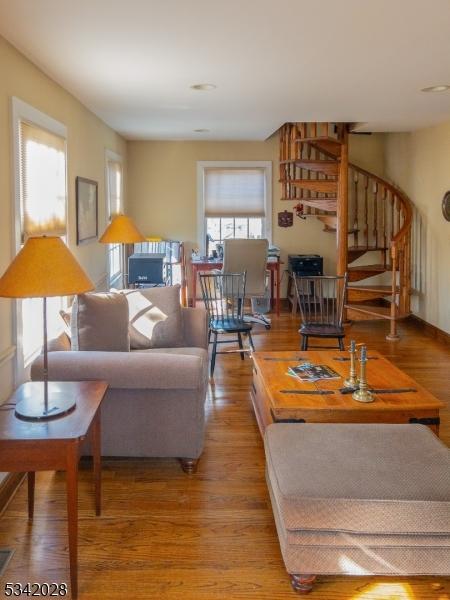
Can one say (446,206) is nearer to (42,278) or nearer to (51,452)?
(42,278)

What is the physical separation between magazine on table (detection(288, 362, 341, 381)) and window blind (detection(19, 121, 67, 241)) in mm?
1865

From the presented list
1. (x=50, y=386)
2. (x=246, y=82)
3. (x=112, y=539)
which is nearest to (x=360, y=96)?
(x=246, y=82)

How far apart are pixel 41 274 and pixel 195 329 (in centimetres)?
204

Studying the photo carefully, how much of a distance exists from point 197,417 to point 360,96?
10.5ft

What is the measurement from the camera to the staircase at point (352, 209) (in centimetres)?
666

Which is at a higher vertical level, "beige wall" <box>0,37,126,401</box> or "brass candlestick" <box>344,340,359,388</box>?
"beige wall" <box>0,37,126,401</box>

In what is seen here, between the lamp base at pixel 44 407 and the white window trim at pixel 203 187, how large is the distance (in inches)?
236

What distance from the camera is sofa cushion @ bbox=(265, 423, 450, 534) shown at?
204cm

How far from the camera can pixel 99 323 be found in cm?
337

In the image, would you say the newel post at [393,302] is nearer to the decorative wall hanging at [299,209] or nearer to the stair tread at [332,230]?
the stair tread at [332,230]

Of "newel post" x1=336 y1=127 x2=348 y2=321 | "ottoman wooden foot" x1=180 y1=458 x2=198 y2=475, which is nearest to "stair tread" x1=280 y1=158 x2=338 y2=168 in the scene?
"newel post" x1=336 y1=127 x2=348 y2=321

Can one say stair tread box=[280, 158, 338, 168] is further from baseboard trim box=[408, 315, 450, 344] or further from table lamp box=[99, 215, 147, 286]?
table lamp box=[99, 215, 147, 286]

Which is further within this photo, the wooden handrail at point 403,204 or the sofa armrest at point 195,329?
the wooden handrail at point 403,204

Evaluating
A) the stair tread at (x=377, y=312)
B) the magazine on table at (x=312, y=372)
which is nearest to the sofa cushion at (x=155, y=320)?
the magazine on table at (x=312, y=372)
